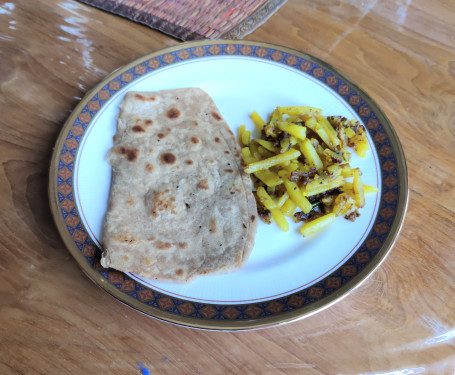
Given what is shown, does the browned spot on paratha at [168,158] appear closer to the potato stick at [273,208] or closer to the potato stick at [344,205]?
the potato stick at [273,208]

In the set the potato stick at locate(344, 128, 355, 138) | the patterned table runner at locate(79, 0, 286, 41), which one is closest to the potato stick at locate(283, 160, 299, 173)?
the potato stick at locate(344, 128, 355, 138)

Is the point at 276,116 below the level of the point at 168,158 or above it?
above

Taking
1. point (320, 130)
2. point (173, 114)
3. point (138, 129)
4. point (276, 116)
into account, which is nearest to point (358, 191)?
point (320, 130)

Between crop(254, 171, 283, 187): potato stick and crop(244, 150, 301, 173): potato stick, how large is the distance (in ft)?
0.13

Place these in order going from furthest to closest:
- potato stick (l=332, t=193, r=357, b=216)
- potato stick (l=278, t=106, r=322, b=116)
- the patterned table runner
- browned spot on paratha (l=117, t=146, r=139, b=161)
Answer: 1. the patterned table runner
2. potato stick (l=278, t=106, r=322, b=116)
3. browned spot on paratha (l=117, t=146, r=139, b=161)
4. potato stick (l=332, t=193, r=357, b=216)

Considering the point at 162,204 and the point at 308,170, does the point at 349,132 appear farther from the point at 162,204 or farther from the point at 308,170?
the point at 162,204

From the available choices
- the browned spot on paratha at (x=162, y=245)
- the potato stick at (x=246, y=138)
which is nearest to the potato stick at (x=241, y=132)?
the potato stick at (x=246, y=138)

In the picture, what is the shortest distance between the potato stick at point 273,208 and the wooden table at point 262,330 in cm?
41

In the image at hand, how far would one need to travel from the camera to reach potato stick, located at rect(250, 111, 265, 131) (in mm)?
2033

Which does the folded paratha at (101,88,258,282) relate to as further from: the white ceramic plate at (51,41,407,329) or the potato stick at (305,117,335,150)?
the potato stick at (305,117,335,150)

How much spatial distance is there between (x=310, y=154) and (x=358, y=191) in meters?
0.28

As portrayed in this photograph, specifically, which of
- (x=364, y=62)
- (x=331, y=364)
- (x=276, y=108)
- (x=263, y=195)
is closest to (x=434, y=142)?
(x=364, y=62)

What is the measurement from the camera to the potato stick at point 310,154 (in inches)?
72.0

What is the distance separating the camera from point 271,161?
181 centimetres
